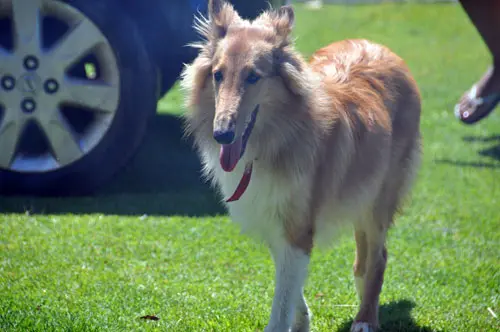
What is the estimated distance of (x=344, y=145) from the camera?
4.42 m

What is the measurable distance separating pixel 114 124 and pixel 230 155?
100 inches

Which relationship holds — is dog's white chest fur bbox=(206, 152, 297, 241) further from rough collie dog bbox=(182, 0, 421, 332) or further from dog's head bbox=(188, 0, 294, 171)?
dog's head bbox=(188, 0, 294, 171)

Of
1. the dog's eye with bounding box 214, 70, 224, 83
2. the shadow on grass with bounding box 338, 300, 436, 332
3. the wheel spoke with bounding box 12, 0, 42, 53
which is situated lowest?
the shadow on grass with bounding box 338, 300, 436, 332

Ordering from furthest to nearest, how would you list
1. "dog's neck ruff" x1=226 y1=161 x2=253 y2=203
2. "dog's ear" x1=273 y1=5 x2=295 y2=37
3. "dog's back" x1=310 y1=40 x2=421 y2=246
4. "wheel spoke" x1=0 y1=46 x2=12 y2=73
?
1. "wheel spoke" x1=0 y1=46 x2=12 y2=73
2. "dog's back" x1=310 y1=40 x2=421 y2=246
3. "dog's ear" x1=273 y1=5 x2=295 y2=37
4. "dog's neck ruff" x1=226 y1=161 x2=253 y2=203

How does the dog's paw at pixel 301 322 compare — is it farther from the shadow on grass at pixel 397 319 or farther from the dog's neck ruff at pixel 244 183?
the dog's neck ruff at pixel 244 183

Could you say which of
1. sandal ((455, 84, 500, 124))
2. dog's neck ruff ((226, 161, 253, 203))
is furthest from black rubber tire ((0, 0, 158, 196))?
sandal ((455, 84, 500, 124))

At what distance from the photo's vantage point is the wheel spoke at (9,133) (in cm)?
608

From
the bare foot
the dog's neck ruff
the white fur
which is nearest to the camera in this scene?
the dog's neck ruff

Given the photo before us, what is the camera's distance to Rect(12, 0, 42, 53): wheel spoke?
240 inches

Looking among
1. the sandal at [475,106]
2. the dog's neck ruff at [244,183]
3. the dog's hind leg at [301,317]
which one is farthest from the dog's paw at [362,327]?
the sandal at [475,106]

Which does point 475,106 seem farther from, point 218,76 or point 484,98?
point 218,76

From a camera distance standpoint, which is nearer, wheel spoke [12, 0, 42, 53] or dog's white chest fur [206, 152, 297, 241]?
dog's white chest fur [206, 152, 297, 241]

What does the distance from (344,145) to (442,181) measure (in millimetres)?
3652

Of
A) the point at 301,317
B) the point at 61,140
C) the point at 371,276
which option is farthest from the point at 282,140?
the point at 61,140
